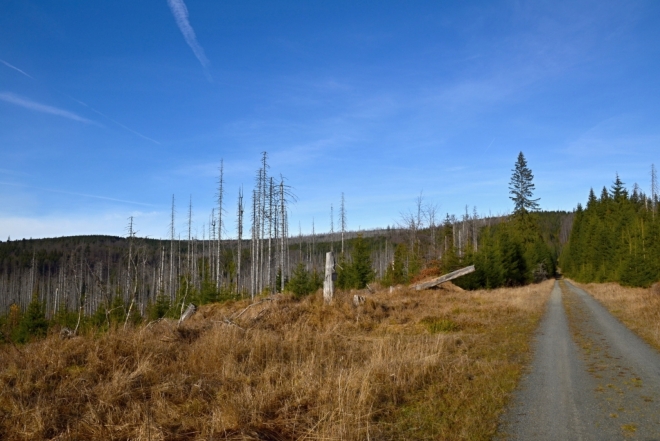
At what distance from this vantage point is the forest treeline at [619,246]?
1241 inches

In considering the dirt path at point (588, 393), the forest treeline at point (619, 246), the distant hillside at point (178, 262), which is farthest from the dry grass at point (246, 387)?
the forest treeline at point (619, 246)

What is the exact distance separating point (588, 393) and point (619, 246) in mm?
41962

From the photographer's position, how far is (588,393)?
20.6 feet

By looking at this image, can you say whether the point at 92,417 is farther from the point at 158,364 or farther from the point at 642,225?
the point at 642,225

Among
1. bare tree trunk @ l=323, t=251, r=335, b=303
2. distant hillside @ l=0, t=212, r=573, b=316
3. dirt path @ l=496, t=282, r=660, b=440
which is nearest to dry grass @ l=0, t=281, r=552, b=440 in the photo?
dirt path @ l=496, t=282, r=660, b=440

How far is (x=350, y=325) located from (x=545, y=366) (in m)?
6.28

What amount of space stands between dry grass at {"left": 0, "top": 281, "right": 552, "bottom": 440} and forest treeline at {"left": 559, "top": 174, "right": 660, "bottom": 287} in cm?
2837

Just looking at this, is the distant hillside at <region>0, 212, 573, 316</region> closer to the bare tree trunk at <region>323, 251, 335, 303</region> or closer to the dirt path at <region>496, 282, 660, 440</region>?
the bare tree trunk at <region>323, 251, 335, 303</region>

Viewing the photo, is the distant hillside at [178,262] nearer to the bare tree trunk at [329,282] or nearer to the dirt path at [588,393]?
the bare tree trunk at [329,282]

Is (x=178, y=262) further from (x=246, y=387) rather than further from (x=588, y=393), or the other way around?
(x=588, y=393)

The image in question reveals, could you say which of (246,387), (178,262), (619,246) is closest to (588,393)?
(246,387)

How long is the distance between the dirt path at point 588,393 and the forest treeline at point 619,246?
2549cm

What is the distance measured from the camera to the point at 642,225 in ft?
117

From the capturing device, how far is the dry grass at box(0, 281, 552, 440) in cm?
462
